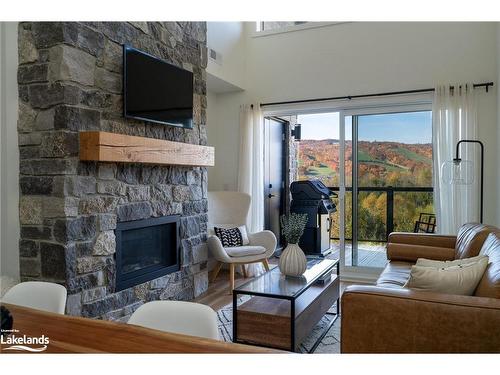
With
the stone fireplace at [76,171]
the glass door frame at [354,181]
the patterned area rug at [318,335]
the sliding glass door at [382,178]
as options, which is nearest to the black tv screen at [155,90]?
the stone fireplace at [76,171]

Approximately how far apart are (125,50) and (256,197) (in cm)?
271

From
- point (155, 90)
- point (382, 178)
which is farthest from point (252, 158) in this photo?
point (155, 90)

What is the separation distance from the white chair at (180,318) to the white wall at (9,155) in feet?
6.01

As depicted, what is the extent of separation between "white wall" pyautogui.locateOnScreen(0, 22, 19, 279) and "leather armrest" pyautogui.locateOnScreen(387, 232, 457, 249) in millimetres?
3161

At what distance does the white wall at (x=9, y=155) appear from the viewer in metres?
2.70

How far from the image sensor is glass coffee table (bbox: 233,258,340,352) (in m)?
2.43

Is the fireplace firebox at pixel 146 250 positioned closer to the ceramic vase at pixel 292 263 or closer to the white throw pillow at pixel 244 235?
the white throw pillow at pixel 244 235

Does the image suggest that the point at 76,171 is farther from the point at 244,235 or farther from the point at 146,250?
the point at 244,235

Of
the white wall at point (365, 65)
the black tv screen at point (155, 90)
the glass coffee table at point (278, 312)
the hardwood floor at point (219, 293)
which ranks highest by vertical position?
the white wall at point (365, 65)

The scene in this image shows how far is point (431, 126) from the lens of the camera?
4.38m

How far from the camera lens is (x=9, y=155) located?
2.74 meters

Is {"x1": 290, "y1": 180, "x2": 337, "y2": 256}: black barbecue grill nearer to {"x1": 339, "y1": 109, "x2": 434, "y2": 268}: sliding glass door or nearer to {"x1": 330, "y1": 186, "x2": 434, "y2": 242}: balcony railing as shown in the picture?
{"x1": 339, "y1": 109, "x2": 434, "y2": 268}: sliding glass door

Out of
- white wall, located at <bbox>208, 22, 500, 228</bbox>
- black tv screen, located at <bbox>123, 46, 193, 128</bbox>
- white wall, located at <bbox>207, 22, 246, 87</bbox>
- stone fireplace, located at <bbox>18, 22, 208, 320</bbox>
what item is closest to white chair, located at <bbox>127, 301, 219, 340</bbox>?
stone fireplace, located at <bbox>18, 22, 208, 320</bbox>
